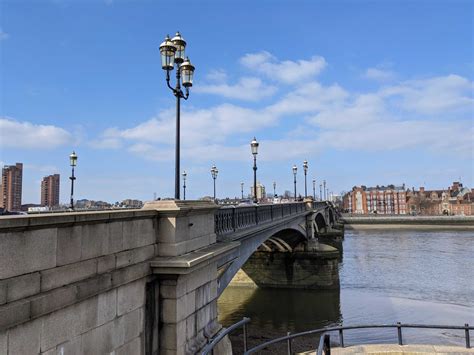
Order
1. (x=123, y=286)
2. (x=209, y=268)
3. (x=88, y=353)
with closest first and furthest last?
(x=88, y=353)
(x=123, y=286)
(x=209, y=268)

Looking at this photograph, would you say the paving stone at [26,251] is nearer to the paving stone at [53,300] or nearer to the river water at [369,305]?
the paving stone at [53,300]

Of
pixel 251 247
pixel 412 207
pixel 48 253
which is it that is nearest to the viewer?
pixel 48 253

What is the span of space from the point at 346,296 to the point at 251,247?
600 inches

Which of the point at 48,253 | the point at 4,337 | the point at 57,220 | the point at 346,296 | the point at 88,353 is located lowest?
the point at 346,296

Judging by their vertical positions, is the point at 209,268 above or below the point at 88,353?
above

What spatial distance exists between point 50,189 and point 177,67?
2737 centimetres

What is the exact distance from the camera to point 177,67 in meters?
9.77

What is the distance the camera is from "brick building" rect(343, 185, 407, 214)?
169m

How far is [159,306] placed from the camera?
711 centimetres

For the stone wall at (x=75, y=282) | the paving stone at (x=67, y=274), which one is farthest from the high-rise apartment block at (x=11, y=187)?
the paving stone at (x=67, y=274)

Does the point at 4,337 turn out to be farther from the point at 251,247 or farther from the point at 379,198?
the point at 379,198

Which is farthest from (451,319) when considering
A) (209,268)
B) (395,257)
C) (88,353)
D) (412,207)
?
(412,207)

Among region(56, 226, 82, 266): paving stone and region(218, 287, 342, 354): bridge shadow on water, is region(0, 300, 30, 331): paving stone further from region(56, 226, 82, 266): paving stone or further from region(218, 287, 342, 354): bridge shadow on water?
region(218, 287, 342, 354): bridge shadow on water

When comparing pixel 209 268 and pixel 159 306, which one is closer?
pixel 159 306
